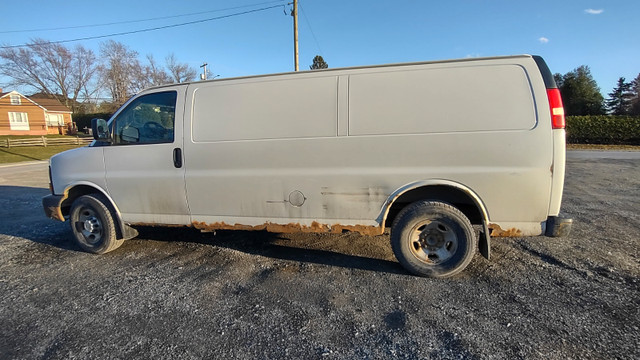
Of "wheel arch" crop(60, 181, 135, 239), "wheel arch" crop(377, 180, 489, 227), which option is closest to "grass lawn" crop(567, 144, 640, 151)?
"wheel arch" crop(377, 180, 489, 227)

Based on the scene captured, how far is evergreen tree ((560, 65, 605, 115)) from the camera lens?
1241 inches

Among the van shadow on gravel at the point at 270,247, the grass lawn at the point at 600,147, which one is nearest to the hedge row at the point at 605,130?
the grass lawn at the point at 600,147

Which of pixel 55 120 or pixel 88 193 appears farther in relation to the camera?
pixel 55 120

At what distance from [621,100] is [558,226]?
5548 cm

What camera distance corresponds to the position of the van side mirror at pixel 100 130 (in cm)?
407

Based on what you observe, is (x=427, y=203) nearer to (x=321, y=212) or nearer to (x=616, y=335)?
(x=321, y=212)

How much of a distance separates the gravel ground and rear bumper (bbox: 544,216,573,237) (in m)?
Result: 0.53

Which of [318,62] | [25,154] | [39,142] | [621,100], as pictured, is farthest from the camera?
[621,100]

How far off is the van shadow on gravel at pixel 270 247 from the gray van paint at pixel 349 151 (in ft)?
1.69

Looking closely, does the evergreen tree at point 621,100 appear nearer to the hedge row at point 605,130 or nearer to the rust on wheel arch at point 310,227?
the hedge row at point 605,130

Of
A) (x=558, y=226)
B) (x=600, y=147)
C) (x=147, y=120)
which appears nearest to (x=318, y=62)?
(x=600, y=147)

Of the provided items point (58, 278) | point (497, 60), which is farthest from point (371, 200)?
point (58, 278)

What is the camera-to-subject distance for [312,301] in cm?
303

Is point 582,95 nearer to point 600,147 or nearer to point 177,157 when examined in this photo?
point 600,147
